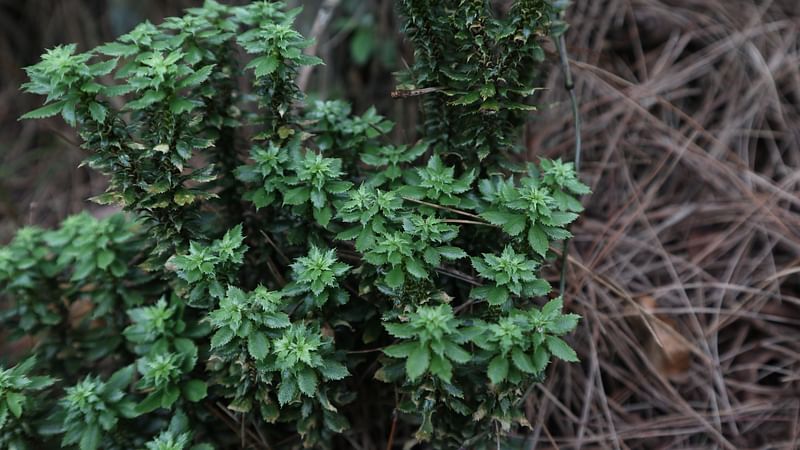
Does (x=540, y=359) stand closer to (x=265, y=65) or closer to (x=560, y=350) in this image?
(x=560, y=350)

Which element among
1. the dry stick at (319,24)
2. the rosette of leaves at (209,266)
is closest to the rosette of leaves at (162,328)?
the rosette of leaves at (209,266)

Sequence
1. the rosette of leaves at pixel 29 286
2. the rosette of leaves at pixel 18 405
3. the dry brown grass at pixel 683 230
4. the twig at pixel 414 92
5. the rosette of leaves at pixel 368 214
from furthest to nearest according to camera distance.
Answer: the dry brown grass at pixel 683 230
the rosette of leaves at pixel 29 286
the twig at pixel 414 92
the rosette of leaves at pixel 18 405
the rosette of leaves at pixel 368 214

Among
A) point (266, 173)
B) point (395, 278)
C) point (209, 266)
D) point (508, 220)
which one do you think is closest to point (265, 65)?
point (266, 173)

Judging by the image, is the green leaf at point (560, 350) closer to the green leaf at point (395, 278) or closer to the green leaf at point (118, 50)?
the green leaf at point (395, 278)

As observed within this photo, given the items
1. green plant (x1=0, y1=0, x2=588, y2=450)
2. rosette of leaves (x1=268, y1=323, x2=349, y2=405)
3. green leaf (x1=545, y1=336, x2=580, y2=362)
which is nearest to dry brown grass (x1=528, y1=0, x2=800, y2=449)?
green plant (x1=0, y1=0, x2=588, y2=450)

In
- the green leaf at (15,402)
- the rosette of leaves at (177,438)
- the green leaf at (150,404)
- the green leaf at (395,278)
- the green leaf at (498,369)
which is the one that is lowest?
the rosette of leaves at (177,438)

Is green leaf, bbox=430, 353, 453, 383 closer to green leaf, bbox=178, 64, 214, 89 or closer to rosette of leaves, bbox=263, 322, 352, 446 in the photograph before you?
rosette of leaves, bbox=263, 322, 352, 446

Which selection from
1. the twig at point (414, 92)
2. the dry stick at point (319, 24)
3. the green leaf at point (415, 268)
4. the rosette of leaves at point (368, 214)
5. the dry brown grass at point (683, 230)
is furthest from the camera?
the dry stick at point (319, 24)
